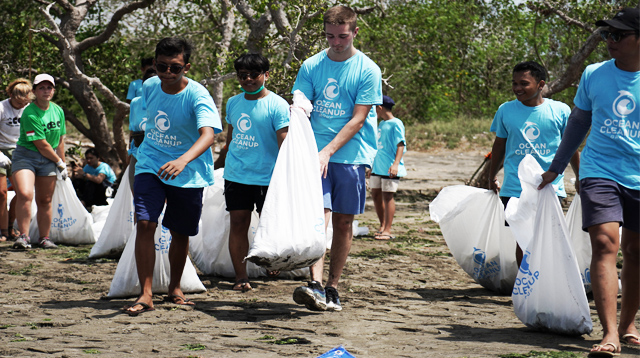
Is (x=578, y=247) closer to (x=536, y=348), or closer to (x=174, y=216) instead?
(x=536, y=348)

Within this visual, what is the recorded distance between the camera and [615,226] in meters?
3.53

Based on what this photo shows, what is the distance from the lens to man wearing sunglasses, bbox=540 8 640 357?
3516mm

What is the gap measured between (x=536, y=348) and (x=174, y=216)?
214 cm

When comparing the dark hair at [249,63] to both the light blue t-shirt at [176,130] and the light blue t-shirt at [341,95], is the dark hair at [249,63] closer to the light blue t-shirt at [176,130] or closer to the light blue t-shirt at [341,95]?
the light blue t-shirt at [341,95]

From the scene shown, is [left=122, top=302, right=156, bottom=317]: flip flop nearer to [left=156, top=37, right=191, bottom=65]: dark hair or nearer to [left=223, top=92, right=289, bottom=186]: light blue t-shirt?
[left=223, top=92, right=289, bottom=186]: light blue t-shirt

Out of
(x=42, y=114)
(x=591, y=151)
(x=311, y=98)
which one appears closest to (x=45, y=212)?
(x=42, y=114)

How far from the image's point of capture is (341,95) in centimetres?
450

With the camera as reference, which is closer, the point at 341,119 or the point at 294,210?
the point at 294,210

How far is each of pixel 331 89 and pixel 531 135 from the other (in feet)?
4.49

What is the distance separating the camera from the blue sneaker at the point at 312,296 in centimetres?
425

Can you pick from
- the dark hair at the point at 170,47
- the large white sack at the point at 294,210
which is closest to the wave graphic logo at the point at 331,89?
the large white sack at the point at 294,210

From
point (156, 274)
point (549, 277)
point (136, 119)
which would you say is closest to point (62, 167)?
point (136, 119)

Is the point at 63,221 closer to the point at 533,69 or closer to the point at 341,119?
the point at 341,119

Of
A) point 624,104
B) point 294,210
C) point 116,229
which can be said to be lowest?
point 116,229
